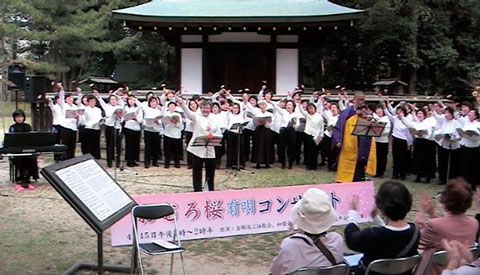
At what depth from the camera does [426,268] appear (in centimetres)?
454

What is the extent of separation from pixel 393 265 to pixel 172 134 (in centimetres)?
1183

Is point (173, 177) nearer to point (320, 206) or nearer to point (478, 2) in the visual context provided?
point (320, 206)

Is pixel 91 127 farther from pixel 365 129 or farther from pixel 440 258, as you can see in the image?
pixel 440 258

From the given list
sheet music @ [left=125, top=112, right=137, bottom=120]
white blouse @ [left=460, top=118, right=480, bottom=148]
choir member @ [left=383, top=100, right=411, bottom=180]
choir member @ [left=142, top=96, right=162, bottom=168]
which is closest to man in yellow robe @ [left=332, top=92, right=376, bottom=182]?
white blouse @ [left=460, top=118, right=480, bottom=148]

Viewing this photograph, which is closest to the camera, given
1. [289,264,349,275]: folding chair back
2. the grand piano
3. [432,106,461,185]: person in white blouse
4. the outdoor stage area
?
[289,264,349,275]: folding chair back

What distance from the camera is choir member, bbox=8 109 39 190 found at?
12344 millimetres

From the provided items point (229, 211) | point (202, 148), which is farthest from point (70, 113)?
point (229, 211)

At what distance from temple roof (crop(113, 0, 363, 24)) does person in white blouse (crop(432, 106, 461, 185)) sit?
5.84 metres

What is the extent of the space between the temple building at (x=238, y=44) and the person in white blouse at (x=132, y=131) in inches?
180

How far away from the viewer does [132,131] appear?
15531 millimetres

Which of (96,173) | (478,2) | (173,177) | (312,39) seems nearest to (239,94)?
(312,39)

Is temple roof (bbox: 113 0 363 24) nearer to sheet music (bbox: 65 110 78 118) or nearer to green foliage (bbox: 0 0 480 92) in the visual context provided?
sheet music (bbox: 65 110 78 118)

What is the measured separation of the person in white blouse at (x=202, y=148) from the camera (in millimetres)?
10812

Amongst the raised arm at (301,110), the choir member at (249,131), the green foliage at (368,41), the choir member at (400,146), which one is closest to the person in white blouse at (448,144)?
the choir member at (400,146)
